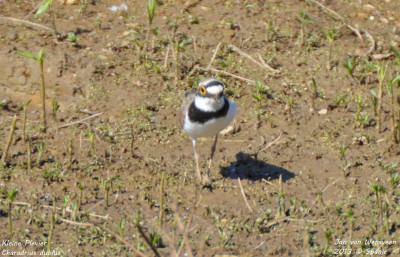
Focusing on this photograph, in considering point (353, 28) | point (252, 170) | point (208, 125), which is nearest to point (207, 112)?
point (208, 125)

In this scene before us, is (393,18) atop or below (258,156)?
atop

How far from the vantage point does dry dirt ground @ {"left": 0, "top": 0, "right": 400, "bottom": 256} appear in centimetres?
520

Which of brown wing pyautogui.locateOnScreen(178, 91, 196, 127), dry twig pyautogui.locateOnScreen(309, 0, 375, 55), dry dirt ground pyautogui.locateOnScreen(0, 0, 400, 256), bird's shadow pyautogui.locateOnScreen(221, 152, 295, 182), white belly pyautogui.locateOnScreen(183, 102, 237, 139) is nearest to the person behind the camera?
dry dirt ground pyautogui.locateOnScreen(0, 0, 400, 256)

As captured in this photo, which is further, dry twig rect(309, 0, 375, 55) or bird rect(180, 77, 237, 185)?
dry twig rect(309, 0, 375, 55)

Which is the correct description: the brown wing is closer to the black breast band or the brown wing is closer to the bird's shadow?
the black breast band

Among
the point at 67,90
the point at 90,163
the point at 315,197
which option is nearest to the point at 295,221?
the point at 315,197

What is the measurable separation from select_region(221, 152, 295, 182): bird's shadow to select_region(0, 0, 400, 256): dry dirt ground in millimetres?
21

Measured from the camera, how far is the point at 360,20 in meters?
8.99

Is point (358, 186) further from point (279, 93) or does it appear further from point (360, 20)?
point (360, 20)

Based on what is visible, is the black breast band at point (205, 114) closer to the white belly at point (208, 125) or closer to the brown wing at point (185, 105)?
the white belly at point (208, 125)

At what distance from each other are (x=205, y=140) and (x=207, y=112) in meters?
1.21

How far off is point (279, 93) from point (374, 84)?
1.38 metres

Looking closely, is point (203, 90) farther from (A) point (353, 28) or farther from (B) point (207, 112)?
(A) point (353, 28)

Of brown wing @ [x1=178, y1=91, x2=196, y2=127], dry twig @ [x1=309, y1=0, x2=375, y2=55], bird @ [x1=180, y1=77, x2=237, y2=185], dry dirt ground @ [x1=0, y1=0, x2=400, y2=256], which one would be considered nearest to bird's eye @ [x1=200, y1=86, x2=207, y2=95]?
bird @ [x1=180, y1=77, x2=237, y2=185]
